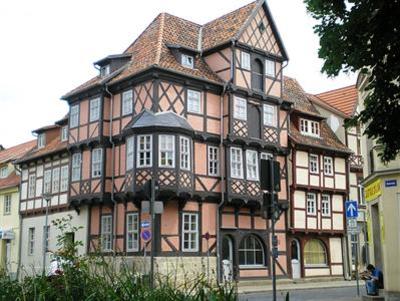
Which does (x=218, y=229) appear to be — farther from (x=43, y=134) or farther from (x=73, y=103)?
(x=43, y=134)

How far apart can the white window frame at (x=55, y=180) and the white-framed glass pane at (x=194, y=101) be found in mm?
11351

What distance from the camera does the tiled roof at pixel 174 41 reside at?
30.9 metres

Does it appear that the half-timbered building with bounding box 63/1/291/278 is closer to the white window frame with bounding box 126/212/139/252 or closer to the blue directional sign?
the white window frame with bounding box 126/212/139/252

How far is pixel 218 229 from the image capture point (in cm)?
3086

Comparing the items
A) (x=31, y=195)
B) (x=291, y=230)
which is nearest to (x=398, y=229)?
(x=291, y=230)

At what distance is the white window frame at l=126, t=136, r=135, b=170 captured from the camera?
29.1 meters

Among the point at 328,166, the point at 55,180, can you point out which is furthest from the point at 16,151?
the point at 328,166

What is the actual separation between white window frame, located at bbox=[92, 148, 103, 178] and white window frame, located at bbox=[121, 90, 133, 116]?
258cm

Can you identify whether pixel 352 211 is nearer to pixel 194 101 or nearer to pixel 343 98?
pixel 194 101

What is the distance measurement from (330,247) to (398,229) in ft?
67.2

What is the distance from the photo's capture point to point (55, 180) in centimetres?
3781

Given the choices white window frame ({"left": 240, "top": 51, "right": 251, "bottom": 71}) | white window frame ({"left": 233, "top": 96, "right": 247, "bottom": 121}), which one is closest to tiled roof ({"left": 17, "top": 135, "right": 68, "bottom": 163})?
white window frame ({"left": 233, "top": 96, "right": 247, "bottom": 121})

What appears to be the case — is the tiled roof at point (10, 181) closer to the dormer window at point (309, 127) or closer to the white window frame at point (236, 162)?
the white window frame at point (236, 162)

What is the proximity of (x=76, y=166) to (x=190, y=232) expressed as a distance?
833 centimetres
